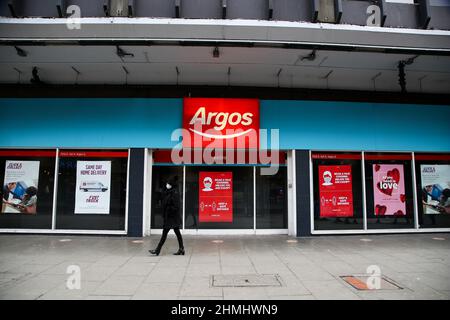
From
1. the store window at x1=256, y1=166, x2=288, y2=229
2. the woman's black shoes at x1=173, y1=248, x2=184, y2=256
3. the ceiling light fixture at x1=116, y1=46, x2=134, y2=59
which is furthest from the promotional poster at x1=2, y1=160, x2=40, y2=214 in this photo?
the store window at x1=256, y1=166, x2=288, y2=229

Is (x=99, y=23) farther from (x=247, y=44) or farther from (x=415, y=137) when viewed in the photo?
(x=415, y=137)

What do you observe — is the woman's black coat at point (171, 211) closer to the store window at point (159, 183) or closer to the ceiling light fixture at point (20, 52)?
the store window at point (159, 183)

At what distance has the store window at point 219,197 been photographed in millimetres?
9969

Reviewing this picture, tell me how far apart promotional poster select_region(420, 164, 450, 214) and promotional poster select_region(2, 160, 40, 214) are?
13.1m

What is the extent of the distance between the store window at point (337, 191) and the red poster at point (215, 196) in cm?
288

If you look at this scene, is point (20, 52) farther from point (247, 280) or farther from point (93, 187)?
point (247, 280)

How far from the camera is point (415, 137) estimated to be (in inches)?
401

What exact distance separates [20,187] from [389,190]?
12385 mm

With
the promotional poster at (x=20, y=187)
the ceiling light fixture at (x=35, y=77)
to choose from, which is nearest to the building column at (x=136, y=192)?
the promotional poster at (x=20, y=187)

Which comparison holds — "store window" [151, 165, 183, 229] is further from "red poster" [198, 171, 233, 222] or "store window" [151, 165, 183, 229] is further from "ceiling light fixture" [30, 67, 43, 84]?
"ceiling light fixture" [30, 67, 43, 84]

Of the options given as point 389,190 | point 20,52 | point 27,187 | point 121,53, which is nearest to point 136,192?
point 27,187
